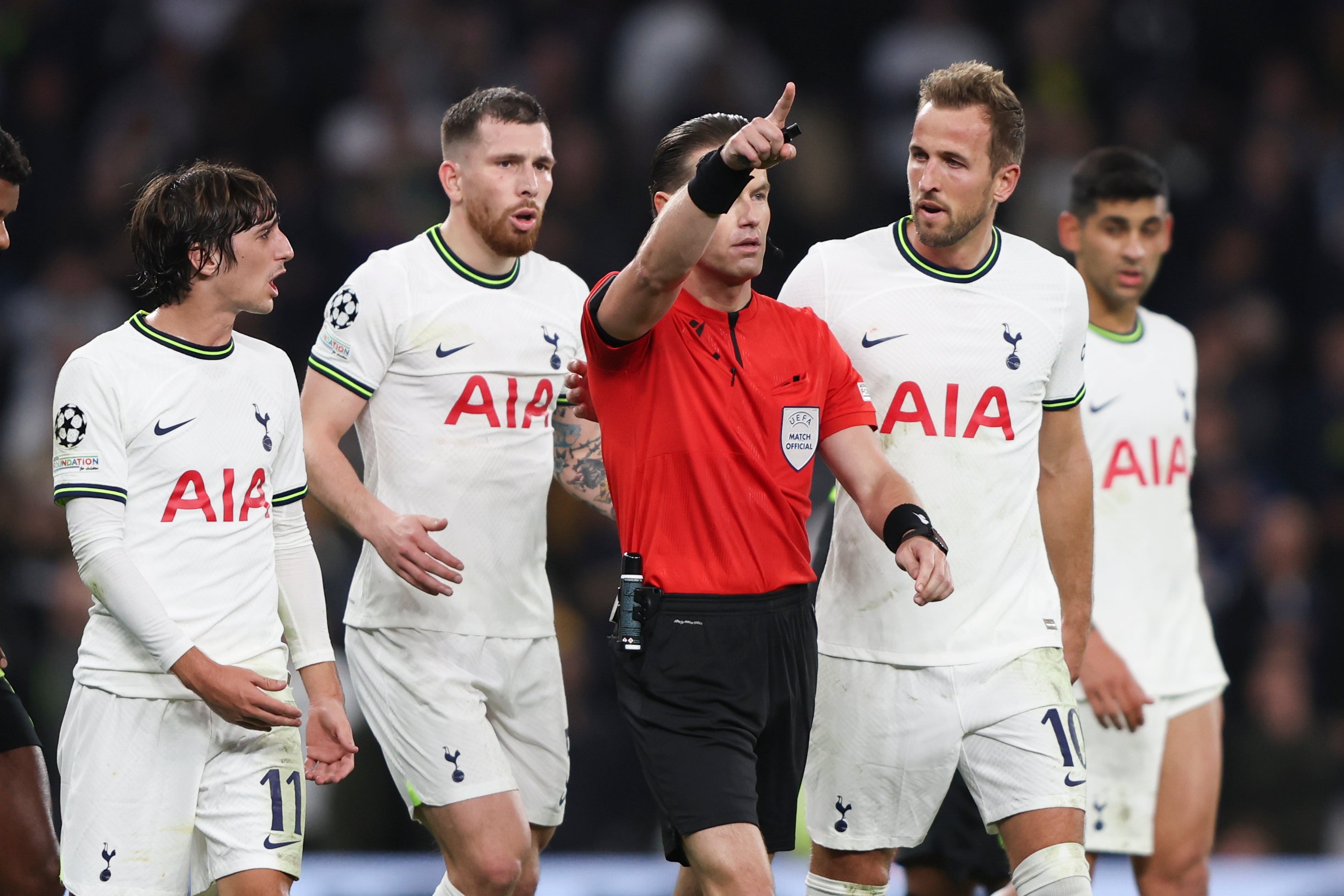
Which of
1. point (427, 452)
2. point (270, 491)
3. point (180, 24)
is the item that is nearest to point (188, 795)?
point (270, 491)

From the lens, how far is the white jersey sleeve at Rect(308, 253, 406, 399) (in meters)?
5.33

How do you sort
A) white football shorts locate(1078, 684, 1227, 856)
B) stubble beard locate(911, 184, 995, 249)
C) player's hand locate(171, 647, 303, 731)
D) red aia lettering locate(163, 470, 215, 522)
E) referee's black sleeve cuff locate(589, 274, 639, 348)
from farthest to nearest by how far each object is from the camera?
1. white football shorts locate(1078, 684, 1227, 856)
2. stubble beard locate(911, 184, 995, 249)
3. red aia lettering locate(163, 470, 215, 522)
4. referee's black sleeve cuff locate(589, 274, 639, 348)
5. player's hand locate(171, 647, 303, 731)

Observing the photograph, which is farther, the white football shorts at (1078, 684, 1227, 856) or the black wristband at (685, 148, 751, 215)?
the white football shorts at (1078, 684, 1227, 856)

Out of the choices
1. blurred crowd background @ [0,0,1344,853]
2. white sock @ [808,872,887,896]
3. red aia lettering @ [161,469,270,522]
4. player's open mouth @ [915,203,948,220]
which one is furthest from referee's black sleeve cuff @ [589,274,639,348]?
blurred crowd background @ [0,0,1344,853]

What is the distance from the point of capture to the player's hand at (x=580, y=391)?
4.77 m

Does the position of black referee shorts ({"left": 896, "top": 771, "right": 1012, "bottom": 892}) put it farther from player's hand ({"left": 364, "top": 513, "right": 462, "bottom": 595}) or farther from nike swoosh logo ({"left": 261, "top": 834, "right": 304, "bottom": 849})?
nike swoosh logo ({"left": 261, "top": 834, "right": 304, "bottom": 849})

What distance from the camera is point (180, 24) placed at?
11.7 metres

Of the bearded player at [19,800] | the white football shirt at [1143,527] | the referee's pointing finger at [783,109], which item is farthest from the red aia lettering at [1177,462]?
the bearded player at [19,800]

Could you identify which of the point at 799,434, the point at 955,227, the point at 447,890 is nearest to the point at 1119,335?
the point at 955,227

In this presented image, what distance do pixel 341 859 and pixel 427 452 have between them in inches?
120

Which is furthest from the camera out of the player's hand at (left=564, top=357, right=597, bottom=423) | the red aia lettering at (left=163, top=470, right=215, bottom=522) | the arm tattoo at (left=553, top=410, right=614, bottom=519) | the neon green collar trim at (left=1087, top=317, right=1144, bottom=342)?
the neon green collar trim at (left=1087, top=317, right=1144, bottom=342)

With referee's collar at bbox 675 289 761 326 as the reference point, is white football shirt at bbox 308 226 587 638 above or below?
below

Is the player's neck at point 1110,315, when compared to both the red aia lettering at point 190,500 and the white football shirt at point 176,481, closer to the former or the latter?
the white football shirt at point 176,481

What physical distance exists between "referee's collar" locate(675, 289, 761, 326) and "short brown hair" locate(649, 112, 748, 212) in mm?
318
